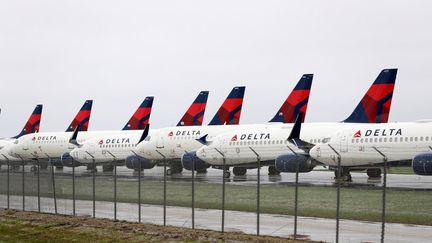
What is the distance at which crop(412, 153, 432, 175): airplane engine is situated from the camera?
29.3 meters

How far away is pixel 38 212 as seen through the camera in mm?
22844

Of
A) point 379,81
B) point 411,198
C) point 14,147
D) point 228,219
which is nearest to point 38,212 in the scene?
point 228,219

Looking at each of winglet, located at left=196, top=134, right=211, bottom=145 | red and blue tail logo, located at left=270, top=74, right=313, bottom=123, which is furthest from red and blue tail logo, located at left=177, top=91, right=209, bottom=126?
red and blue tail logo, located at left=270, top=74, right=313, bottom=123

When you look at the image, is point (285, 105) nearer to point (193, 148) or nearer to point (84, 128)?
point (193, 148)

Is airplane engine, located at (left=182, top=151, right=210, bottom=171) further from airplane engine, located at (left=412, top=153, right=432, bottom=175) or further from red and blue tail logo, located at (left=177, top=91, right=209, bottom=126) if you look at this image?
airplane engine, located at (left=412, top=153, right=432, bottom=175)

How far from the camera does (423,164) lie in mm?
29578

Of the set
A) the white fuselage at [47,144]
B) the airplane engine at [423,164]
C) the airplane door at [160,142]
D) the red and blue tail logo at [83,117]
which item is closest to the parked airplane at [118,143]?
the airplane door at [160,142]

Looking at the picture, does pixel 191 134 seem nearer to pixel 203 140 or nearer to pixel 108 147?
pixel 203 140

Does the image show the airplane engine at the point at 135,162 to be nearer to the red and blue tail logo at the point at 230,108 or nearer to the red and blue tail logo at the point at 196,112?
the red and blue tail logo at the point at 230,108

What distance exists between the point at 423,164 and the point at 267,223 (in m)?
13.4

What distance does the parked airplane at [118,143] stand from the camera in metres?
58.1

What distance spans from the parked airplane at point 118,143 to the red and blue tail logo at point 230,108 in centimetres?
397

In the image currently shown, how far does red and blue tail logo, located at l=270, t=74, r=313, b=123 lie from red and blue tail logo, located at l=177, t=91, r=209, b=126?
1150 cm

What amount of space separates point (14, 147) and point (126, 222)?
54.6 metres
